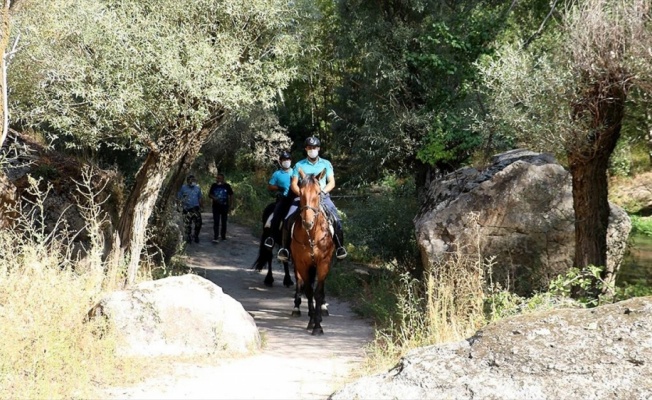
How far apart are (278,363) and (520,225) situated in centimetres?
512

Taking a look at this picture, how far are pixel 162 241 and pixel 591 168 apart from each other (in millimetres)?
10248

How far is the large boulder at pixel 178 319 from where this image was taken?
8312 mm

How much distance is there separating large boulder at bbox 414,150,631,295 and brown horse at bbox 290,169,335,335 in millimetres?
1776

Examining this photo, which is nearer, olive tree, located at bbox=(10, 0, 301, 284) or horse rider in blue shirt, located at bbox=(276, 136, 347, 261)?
olive tree, located at bbox=(10, 0, 301, 284)

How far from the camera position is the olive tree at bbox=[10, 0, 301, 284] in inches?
426

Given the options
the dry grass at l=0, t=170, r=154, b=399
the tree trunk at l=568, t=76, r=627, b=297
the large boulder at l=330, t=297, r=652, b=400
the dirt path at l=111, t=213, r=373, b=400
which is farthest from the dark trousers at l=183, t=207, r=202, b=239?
the large boulder at l=330, t=297, r=652, b=400

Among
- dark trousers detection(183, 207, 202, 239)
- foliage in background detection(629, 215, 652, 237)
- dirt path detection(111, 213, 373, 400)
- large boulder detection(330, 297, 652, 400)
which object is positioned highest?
foliage in background detection(629, 215, 652, 237)

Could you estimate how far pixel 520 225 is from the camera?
37.8 ft

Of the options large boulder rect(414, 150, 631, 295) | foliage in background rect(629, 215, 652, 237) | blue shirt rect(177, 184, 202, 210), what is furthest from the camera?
foliage in background rect(629, 215, 652, 237)

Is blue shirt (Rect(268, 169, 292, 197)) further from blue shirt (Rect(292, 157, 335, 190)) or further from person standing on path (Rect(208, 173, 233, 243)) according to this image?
person standing on path (Rect(208, 173, 233, 243))

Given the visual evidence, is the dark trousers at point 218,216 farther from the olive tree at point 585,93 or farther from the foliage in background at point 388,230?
the olive tree at point 585,93

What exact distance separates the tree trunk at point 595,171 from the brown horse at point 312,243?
Result: 3.98 metres

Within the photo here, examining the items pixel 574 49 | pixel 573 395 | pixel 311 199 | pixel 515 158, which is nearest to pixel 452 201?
pixel 515 158

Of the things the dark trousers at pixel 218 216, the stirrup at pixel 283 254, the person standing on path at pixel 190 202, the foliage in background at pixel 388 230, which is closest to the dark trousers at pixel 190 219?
the person standing on path at pixel 190 202
